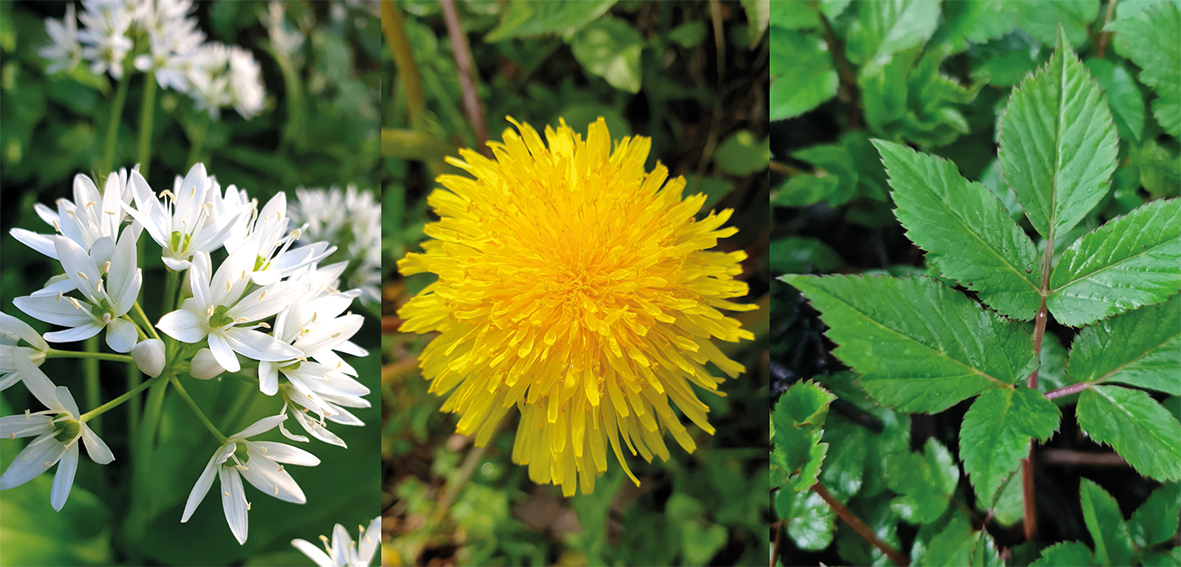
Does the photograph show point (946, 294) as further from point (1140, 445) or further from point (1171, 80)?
point (1171, 80)

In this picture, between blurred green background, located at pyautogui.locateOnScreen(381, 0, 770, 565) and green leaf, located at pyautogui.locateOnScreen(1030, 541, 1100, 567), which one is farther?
blurred green background, located at pyautogui.locateOnScreen(381, 0, 770, 565)

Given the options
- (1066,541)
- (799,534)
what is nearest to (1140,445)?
(1066,541)

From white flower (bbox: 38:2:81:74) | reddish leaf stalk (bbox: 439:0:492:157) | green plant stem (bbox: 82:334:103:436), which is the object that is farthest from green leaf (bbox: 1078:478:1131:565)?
white flower (bbox: 38:2:81:74)

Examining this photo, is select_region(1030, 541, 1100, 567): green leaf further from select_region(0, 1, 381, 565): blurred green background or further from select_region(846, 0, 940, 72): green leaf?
select_region(0, 1, 381, 565): blurred green background

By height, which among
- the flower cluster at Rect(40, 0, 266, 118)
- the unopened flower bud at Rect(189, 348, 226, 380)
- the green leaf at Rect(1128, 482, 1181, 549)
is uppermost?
the flower cluster at Rect(40, 0, 266, 118)

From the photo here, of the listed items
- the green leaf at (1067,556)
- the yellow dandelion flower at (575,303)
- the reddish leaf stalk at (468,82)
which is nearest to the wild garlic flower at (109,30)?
the reddish leaf stalk at (468,82)

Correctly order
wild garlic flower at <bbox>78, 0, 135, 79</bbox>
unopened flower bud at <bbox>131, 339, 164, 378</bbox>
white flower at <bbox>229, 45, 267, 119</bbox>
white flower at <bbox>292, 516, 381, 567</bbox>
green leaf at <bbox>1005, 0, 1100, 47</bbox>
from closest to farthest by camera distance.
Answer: unopened flower bud at <bbox>131, 339, 164, 378</bbox> < white flower at <bbox>292, 516, 381, 567</bbox> < green leaf at <bbox>1005, 0, 1100, 47</bbox> < wild garlic flower at <bbox>78, 0, 135, 79</bbox> < white flower at <bbox>229, 45, 267, 119</bbox>
